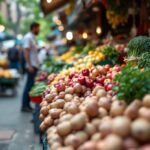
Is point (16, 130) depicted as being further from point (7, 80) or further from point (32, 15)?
point (32, 15)

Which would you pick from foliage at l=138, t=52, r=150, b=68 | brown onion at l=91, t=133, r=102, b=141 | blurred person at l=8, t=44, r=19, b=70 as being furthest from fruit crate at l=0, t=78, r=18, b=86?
brown onion at l=91, t=133, r=102, b=141

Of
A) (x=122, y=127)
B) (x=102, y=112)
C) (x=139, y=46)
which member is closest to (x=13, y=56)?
(x=139, y=46)

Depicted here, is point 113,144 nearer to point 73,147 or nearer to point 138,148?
point 138,148

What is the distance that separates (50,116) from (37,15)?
6019 centimetres

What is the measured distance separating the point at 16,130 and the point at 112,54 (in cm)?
271

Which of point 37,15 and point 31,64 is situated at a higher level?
point 31,64

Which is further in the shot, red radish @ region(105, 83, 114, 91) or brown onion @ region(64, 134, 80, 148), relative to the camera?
red radish @ region(105, 83, 114, 91)

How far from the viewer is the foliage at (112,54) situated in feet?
29.6

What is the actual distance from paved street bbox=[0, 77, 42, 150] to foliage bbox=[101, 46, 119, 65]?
220cm

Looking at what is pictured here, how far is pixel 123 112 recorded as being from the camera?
3.98 meters

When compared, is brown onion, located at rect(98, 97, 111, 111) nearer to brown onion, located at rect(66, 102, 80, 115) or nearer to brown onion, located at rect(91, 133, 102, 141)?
brown onion, located at rect(66, 102, 80, 115)

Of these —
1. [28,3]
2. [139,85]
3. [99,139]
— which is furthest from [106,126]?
[28,3]

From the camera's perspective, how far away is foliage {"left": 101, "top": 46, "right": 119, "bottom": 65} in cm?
903

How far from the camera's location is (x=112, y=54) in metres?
9.19
